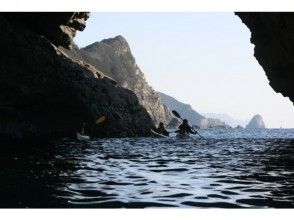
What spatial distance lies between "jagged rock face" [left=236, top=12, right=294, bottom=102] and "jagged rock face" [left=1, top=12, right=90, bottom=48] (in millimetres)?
16094

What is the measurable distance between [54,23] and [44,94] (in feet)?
25.8

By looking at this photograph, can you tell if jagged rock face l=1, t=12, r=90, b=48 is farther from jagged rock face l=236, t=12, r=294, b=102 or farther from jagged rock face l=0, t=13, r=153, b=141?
jagged rock face l=236, t=12, r=294, b=102

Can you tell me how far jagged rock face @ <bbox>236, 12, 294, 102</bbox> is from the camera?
2867 cm

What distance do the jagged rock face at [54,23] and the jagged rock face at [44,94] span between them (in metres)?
0.52

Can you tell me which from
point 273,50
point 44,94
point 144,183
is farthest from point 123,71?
point 144,183

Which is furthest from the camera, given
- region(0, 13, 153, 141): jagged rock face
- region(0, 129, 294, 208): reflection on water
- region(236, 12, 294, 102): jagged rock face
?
region(236, 12, 294, 102): jagged rock face

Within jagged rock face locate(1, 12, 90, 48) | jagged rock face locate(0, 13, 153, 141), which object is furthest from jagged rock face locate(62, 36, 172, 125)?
jagged rock face locate(0, 13, 153, 141)

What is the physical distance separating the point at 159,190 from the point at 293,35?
61.7 ft

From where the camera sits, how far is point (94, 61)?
16488 centimetres

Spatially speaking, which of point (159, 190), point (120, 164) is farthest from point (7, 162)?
point (159, 190)

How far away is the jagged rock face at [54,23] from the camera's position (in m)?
31.8

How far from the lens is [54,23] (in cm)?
3491

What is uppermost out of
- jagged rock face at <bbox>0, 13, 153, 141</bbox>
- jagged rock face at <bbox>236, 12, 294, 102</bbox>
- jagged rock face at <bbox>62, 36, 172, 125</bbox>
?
jagged rock face at <bbox>62, 36, 172, 125</bbox>

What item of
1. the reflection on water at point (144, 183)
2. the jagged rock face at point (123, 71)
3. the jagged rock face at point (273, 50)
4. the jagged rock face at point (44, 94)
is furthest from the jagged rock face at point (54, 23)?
the jagged rock face at point (123, 71)
